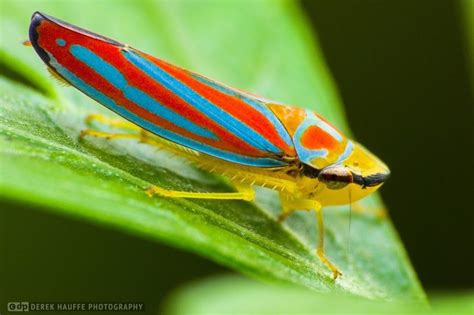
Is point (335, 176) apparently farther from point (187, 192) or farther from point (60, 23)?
point (60, 23)

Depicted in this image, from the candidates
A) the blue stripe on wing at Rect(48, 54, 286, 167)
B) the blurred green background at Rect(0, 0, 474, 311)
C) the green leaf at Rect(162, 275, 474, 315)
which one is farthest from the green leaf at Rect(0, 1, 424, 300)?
the blurred green background at Rect(0, 0, 474, 311)

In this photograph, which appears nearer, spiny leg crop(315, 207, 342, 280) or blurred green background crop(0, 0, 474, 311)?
spiny leg crop(315, 207, 342, 280)

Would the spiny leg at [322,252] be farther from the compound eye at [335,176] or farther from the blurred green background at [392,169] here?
the blurred green background at [392,169]

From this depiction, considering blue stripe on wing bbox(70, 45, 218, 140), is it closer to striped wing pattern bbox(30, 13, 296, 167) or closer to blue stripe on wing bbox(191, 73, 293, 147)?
striped wing pattern bbox(30, 13, 296, 167)

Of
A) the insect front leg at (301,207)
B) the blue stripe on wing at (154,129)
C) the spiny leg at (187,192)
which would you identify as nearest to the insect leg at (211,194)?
the spiny leg at (187,192)

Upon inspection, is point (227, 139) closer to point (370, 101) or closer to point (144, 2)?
point (144, 2)

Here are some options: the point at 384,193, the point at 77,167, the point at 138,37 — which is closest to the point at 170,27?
the point at 138,37
